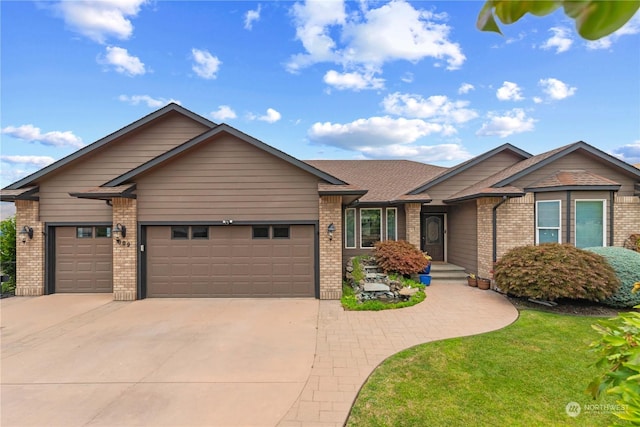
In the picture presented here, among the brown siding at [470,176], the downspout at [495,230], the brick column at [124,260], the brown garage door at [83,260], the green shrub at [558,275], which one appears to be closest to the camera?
the green shrub at [558,275]

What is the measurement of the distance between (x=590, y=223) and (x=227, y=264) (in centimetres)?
1181

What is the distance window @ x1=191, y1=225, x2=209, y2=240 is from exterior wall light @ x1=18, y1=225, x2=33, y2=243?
554 centimetres

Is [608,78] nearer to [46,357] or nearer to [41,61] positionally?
[46,357]

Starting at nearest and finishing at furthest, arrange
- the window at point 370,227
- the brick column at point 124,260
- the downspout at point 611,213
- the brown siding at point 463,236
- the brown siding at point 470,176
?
the brick column at point 124,260 → the downspout at point 611,213 → the brown siding at point 463,236 → the brown siding at point 470,176 → the window at point 370,227

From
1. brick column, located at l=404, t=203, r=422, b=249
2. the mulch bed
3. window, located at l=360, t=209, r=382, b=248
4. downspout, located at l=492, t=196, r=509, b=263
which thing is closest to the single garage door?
window, located at l=360, t=209, r=382, b=248

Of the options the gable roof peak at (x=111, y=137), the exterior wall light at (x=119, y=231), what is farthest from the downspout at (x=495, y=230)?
the exterior wall light at (x=119, y=231)

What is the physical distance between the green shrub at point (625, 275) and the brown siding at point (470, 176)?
5220 millimetres

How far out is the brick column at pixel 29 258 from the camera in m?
9.63

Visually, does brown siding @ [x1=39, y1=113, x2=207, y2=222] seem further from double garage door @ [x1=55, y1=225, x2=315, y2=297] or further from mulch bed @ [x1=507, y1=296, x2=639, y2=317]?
mulch bed @ [x1=507, y1=296, x2=639, y2=317]

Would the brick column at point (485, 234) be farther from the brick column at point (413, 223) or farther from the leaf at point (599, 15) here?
the leaf at point (599, 15)

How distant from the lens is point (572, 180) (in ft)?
30.9

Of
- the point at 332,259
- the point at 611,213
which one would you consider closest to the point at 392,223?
the point at 332,259

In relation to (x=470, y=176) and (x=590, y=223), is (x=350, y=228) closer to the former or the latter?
(x=470, y=176)

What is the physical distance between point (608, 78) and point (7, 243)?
852 inches
